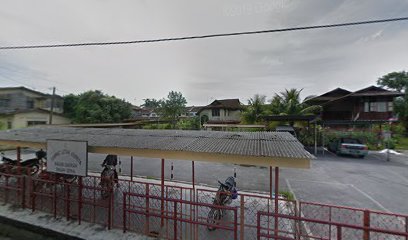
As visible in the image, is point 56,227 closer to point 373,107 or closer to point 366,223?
point 366,223

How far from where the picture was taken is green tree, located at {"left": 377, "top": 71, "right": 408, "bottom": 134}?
78.1 feet

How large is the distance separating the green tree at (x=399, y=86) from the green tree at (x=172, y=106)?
27.9 meters

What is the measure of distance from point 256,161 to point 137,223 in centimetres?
328

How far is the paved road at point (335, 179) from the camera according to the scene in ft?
23.9

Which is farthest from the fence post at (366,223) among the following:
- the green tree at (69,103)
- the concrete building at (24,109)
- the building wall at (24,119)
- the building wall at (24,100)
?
the green tree at (69,103)

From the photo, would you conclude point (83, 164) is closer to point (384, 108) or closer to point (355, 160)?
point (355, 160)

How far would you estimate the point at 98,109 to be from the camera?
2758 centimetres

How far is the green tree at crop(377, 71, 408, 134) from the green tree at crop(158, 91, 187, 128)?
27.9m

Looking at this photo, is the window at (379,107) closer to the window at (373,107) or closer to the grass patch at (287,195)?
the window at (373,107)

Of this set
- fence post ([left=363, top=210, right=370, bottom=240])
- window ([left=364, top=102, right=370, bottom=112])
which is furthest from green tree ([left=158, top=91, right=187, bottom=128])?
fence post ([left=363, top=210, right=370, bottom=240])

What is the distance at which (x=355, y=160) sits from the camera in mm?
14031

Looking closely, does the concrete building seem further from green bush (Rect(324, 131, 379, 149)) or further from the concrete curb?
green bush (Rect(324, 131, 379, 149))

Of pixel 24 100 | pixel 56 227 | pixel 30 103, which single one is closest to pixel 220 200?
pixel 56 227

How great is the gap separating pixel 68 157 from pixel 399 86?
4183cm
